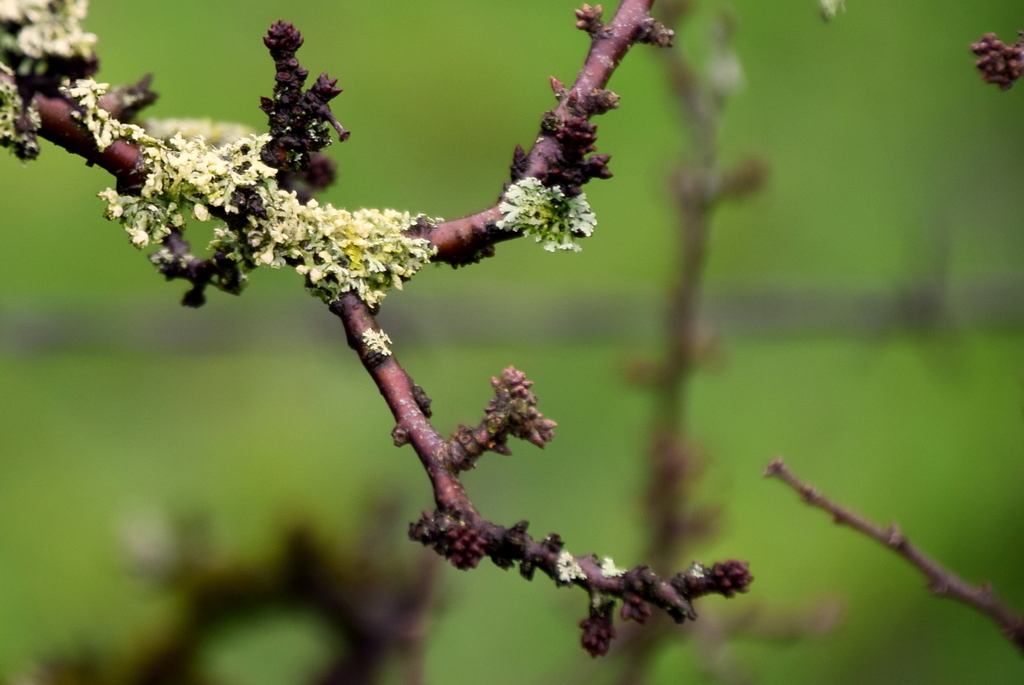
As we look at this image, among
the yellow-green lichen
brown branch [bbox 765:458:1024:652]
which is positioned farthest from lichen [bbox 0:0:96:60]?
brown branch [bbox 765:458:1024:652]

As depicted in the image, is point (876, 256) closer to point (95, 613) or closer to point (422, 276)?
point (422, 276)

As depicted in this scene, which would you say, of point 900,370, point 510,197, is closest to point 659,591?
point 510,197

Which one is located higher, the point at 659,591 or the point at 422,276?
the point at 422,276

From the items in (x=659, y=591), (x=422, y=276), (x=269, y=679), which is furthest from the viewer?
(x=422, y=276)

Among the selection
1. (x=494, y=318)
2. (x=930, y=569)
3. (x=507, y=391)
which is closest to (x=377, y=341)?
(x=507, y=391)

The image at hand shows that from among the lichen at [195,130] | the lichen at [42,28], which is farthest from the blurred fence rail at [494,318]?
the lichen at [42,28]

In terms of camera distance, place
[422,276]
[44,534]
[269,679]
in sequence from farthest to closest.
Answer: [422,276] → [44,534] → [269,679]

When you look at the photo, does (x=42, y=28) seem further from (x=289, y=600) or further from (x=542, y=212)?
(x=289, y=600)
